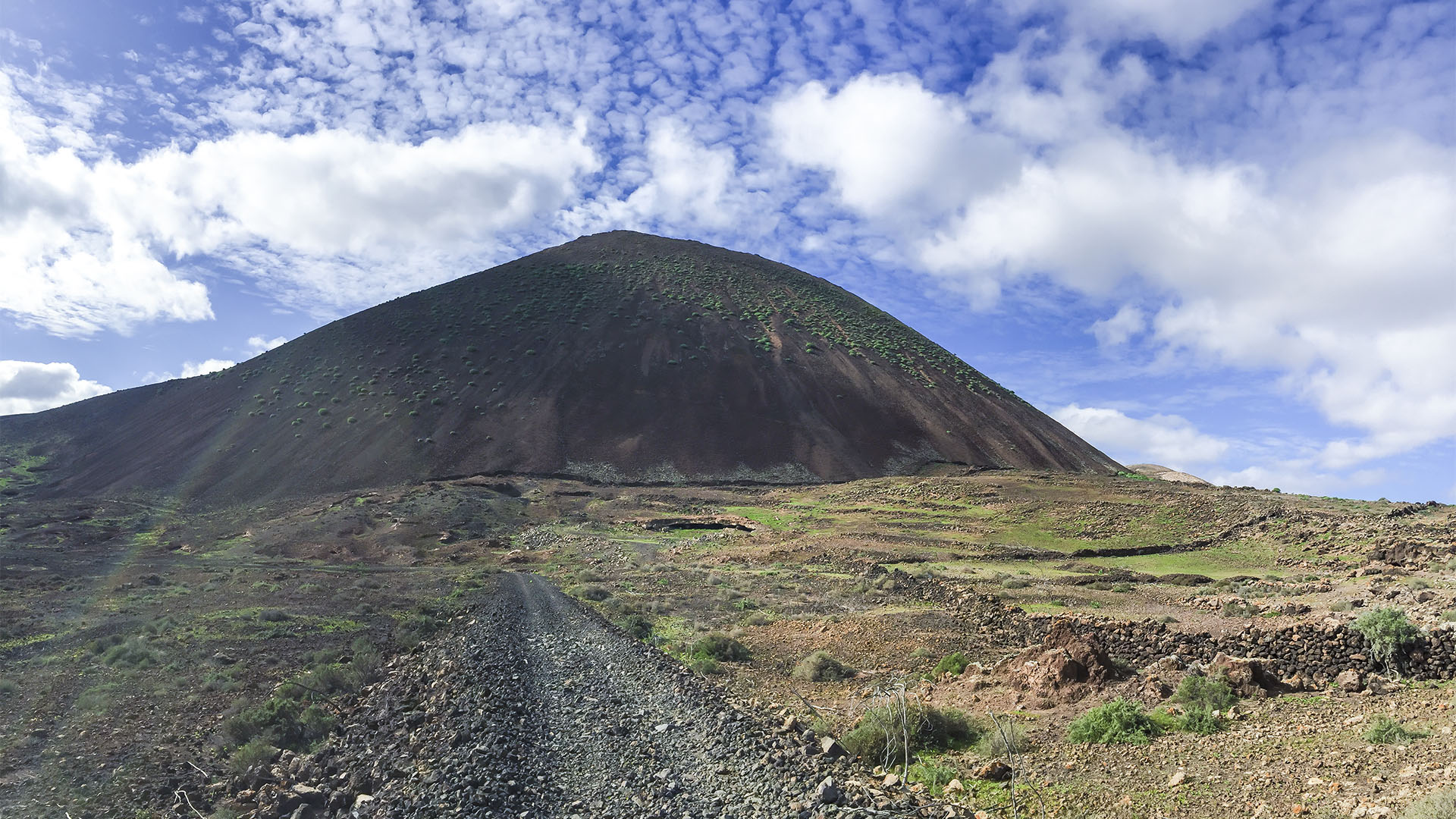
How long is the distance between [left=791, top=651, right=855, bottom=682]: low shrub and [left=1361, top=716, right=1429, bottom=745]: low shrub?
25.2 ft

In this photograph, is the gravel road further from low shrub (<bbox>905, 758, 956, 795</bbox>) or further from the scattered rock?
the scattered rock

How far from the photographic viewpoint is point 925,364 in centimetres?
9025

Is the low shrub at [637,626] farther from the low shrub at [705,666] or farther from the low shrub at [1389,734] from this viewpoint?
the low shrub at [1389,734]

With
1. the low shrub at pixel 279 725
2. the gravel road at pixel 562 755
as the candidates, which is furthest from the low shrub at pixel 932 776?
the low shrub at pixel 279 725

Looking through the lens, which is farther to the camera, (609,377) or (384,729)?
(609,377)

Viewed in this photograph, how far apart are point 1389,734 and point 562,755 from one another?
30.0ft

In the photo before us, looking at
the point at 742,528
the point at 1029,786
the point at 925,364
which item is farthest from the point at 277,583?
the point at 925,364

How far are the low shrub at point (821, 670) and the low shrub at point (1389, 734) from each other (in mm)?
7684

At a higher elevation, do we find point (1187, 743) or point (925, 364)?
point (925, 364)

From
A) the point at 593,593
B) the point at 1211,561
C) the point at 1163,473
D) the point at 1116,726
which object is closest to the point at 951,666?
the point at 1116,726

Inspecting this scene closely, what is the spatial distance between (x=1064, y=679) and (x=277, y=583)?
87.9 ft

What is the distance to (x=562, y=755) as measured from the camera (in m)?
9.27

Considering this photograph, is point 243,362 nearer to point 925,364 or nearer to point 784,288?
point 784,288

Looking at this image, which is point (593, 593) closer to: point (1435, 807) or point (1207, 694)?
point (1207, 694)
